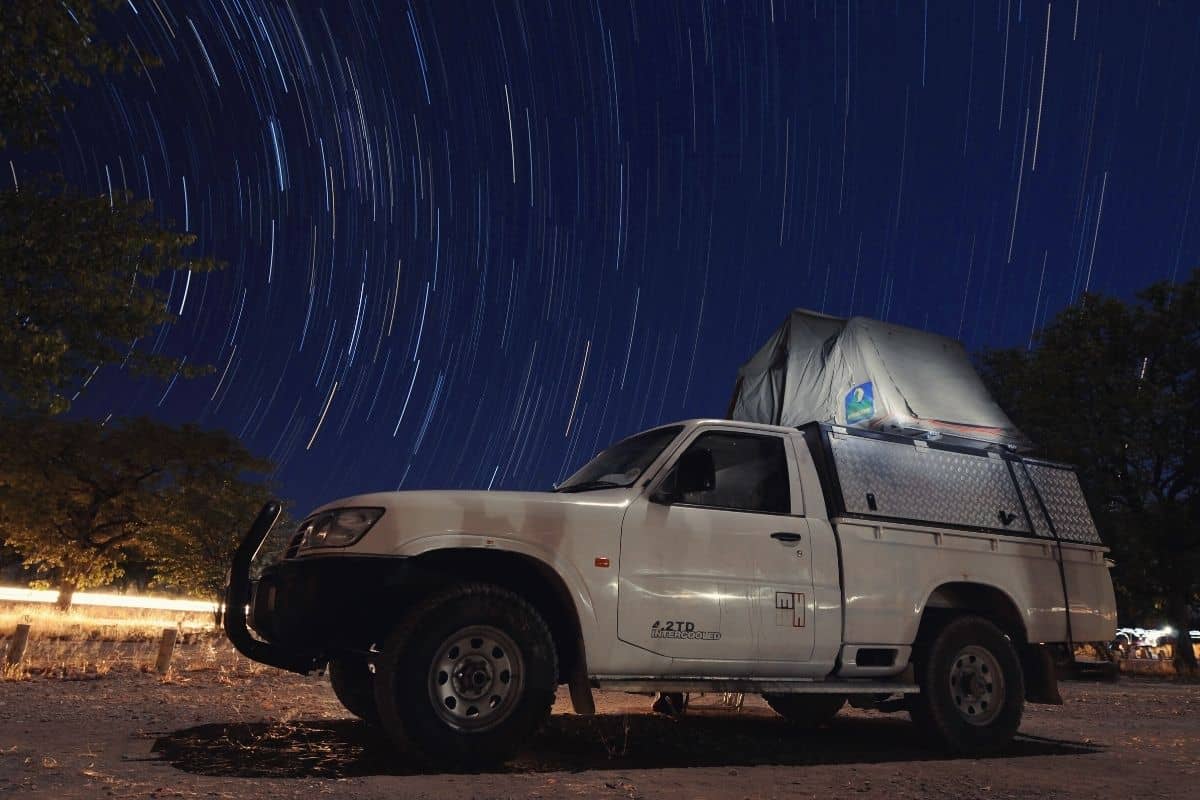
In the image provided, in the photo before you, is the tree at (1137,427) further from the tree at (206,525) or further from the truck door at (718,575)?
the tree at (206,525)

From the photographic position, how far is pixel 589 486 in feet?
20.5

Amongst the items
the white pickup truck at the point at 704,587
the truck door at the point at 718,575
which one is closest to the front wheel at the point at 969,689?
the white pickup truck at the point at 704,587

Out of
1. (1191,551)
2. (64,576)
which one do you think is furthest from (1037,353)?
(64,576)

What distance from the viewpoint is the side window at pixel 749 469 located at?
632 centimetres

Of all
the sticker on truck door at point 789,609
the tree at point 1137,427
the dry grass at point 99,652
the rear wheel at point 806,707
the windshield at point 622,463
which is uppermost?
the tree at point 1137,427

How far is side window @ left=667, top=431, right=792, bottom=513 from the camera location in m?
6.32

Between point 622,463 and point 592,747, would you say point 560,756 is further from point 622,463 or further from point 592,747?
point 622,463

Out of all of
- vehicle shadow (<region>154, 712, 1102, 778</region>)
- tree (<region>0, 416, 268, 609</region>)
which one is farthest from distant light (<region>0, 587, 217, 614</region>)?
vehicle shadow (<region>154, 712, 1102, 778</region>)

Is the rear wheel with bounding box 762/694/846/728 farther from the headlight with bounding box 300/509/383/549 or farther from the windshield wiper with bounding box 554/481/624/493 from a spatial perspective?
the headlight with bounding box 300/509/383/549

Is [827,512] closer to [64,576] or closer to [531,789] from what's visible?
[531,789]

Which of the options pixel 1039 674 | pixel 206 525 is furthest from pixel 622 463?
pixel 206 525

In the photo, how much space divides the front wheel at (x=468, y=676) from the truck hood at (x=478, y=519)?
322 mm

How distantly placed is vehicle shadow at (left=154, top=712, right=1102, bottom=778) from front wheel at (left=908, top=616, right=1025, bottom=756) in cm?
23

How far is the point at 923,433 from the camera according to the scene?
7.35 m
